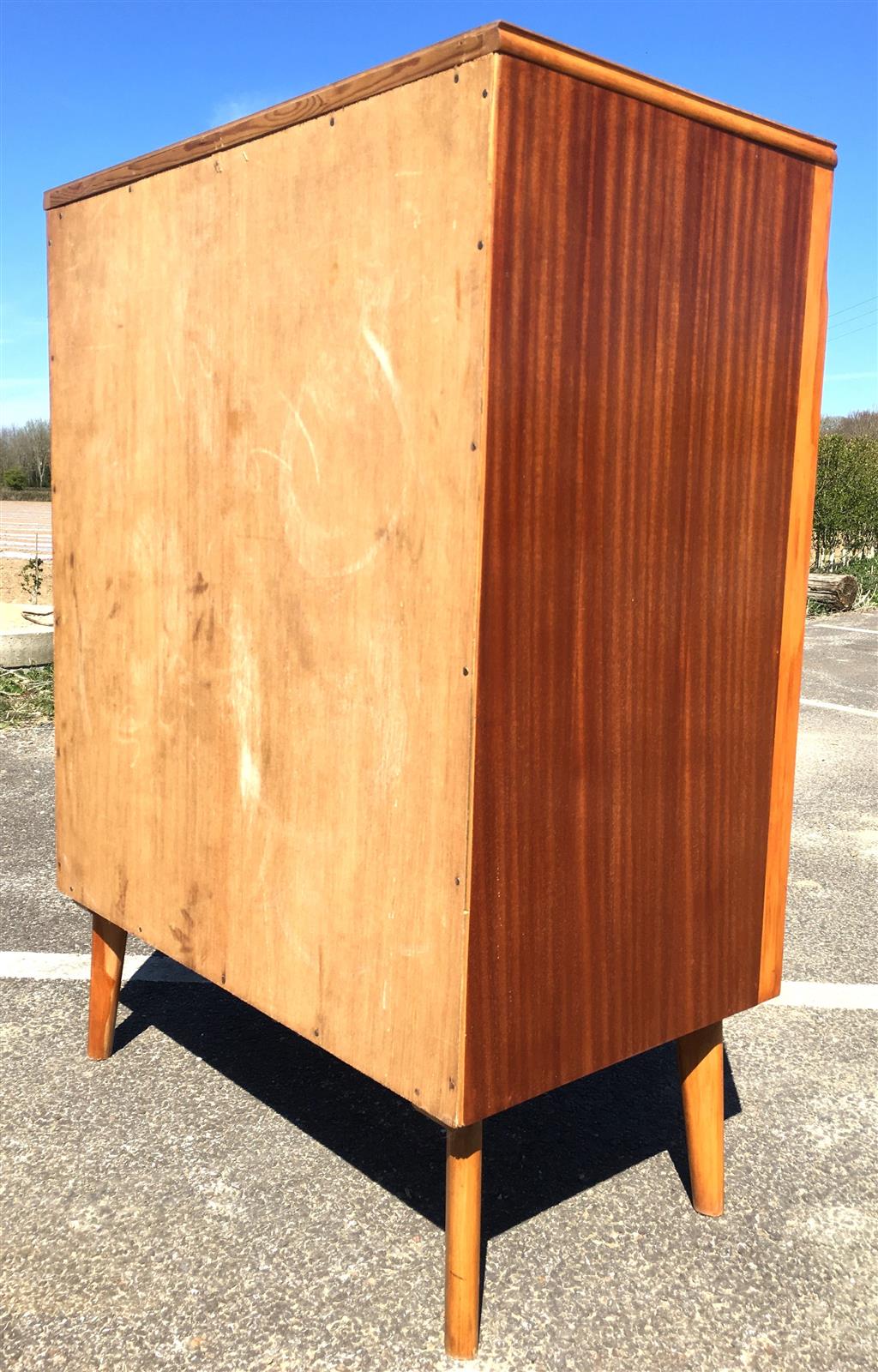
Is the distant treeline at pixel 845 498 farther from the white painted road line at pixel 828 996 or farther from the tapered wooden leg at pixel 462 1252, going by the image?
the tapered wooden leg at pixel 462 1252

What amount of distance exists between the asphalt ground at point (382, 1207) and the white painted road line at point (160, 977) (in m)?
0.02

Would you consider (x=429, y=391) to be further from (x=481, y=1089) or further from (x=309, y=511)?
(x=481, y=1089)

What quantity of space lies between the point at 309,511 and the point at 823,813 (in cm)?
326

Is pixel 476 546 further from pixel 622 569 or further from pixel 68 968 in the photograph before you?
pixel 68 968

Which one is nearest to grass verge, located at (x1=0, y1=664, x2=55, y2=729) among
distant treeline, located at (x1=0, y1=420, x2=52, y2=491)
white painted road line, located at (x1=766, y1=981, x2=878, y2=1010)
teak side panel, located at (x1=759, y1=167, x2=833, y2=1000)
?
white painted road line, located at (x1=766, y1=981, x2=878, y2=1010)

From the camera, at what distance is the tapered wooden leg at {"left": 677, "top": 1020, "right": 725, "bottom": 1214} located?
6.40 ft

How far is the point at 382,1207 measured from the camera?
195 centimetres

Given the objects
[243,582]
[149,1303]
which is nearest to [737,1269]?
[149,1303]

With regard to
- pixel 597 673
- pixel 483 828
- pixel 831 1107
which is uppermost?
pixel 597 673

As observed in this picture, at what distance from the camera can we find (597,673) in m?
1.55

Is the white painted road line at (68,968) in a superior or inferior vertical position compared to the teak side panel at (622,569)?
inferior

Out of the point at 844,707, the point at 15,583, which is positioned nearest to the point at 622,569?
the point at 844,707

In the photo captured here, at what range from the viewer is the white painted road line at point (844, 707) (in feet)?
20.1

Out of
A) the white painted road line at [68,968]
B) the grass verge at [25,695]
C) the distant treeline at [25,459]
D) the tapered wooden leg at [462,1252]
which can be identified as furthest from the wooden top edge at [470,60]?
the distant treeline at [25,459]
